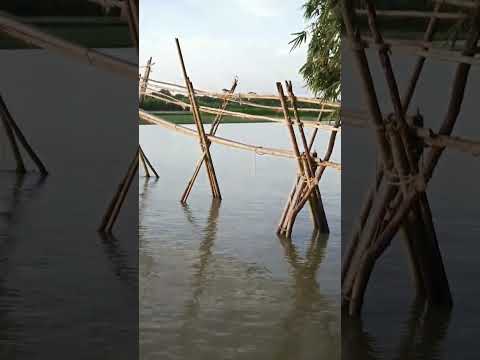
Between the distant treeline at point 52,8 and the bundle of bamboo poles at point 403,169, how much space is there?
2.87 ft

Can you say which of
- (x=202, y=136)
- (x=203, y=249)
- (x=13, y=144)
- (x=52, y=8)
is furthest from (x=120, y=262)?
(x=202, y=136)

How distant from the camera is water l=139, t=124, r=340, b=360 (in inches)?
144

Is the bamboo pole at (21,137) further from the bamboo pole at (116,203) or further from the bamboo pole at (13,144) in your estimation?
the bamboo pole at (116,203)

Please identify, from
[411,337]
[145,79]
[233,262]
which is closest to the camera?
[411,337]

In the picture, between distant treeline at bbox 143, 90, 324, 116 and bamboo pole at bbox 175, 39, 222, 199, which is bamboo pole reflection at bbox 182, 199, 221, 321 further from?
distant treeline at bbox 143, 90, 324, 116

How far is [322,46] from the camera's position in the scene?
3707 millimetres

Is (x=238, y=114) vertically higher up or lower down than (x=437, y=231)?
higher up

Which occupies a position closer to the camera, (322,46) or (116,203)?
→ (116,203)

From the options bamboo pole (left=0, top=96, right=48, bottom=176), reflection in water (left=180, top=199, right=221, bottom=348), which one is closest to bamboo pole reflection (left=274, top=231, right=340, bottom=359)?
reflection in water (left=180, top=199, right=221, bottom=348)

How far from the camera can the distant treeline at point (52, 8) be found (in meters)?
3.00

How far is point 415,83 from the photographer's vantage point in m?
3.03

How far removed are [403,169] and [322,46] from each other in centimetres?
108

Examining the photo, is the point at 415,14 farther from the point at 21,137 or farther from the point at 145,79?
the point at 145,79

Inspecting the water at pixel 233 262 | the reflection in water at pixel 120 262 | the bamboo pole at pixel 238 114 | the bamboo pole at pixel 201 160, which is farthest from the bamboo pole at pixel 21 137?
the bamboo pole at pixel 201 160
